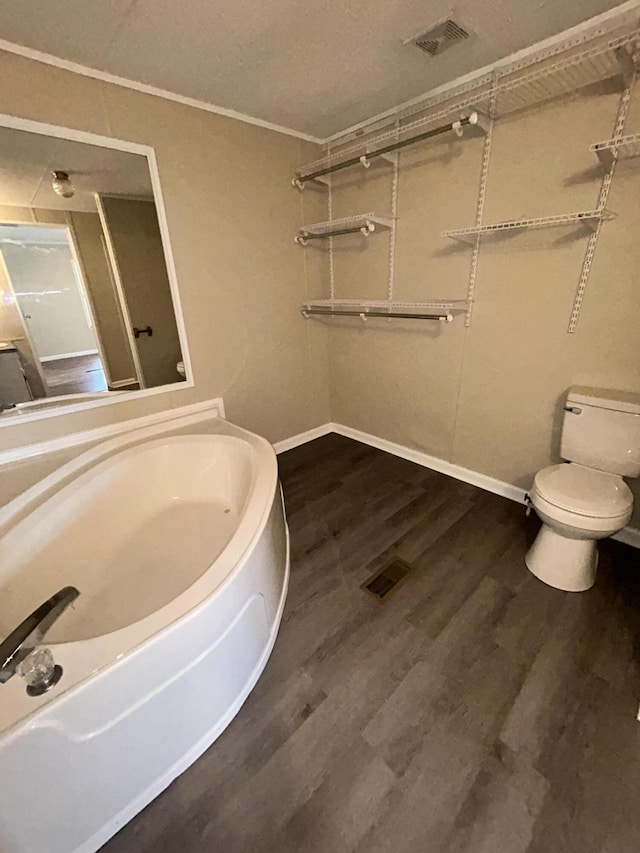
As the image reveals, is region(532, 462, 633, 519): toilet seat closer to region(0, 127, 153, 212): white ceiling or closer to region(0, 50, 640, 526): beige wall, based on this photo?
region(0, 50, 640, 526): beige wall

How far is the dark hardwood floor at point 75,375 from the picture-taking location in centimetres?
197

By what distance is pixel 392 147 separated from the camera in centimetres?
205

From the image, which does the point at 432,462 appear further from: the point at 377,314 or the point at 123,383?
the point at 123,383

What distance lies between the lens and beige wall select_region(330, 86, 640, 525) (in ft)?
5.53

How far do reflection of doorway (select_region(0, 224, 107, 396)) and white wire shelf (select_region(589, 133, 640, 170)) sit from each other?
2480mm

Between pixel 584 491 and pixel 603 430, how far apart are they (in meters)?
0.34

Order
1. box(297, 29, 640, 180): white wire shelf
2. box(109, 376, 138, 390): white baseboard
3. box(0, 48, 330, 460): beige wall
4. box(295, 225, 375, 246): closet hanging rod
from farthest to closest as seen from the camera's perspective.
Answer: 1. box(295, 225, 375, 246): closet hanging rod
2. box(109, 376, 138, 390): white baseboard
3. box(0, 48, 330, 460): beige wall
4. box(297, 29, 640, 180): white wire shelf

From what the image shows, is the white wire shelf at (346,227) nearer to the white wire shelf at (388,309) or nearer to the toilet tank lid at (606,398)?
the white wire shelf at (388,309)

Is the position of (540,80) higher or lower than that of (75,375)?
higher

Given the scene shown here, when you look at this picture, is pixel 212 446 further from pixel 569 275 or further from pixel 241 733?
pixel 569 275

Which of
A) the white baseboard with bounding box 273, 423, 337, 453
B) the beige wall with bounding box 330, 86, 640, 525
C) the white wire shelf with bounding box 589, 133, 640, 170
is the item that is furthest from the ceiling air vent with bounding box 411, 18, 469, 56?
the white baseboard with bounding box 273, 423, 337, 453

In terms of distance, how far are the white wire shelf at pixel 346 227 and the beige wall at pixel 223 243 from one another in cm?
11

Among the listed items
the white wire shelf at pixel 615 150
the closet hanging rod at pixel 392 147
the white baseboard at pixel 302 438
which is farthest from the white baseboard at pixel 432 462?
the closet hanging rod at pixel 392 147

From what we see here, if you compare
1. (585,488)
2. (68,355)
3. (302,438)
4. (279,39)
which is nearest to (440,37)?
(279,39)
